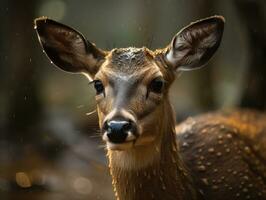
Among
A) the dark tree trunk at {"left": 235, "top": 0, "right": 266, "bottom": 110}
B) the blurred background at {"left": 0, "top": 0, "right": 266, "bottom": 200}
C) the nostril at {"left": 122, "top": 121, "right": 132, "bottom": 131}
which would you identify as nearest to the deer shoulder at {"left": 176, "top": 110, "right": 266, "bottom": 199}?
the blurred background at {"left": 0, "top": 0, "right": 266, "bottom": 200}

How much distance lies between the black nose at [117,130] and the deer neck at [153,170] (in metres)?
0.55

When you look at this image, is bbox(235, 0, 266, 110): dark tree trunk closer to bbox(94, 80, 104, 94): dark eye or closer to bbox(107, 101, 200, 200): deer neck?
bbox(107, 101, 200, 200): deer neck

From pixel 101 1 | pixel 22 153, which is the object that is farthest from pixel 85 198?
pixel 101 1

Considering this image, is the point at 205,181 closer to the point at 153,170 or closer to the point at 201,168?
Answer: the point at 201,168

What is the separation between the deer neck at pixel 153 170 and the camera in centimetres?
588

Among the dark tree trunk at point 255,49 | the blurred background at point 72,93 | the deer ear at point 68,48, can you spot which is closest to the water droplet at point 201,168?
the deer ear at point 68,48

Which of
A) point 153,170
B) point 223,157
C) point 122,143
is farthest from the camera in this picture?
point 223,157

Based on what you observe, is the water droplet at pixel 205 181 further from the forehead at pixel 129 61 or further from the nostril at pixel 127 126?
the nostril at pixel 127 126

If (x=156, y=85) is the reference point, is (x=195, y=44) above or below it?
above

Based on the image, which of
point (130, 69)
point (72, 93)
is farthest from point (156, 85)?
point (72, 93)

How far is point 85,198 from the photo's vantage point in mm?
9883

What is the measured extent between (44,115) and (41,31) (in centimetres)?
728

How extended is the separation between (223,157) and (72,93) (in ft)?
34.4

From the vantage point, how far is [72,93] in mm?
17031
